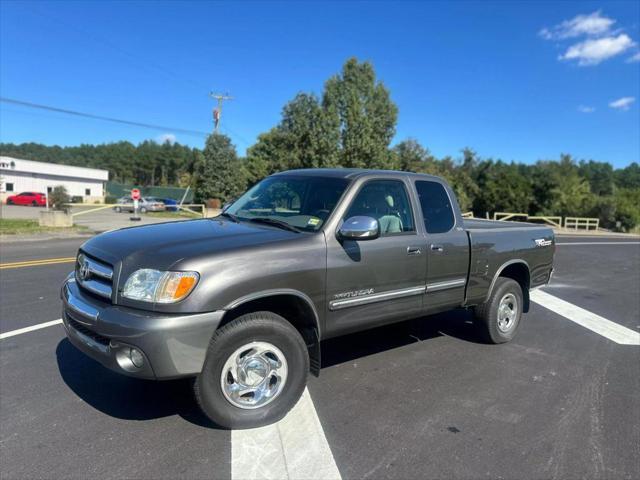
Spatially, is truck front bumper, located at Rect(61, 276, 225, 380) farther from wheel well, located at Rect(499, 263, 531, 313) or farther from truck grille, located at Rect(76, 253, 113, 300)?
wheel well, located at Rect(499, 263, 531, 313)

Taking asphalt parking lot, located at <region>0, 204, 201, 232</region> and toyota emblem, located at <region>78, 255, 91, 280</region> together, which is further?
asphalt parking lot, located at <region>0, 204, 201, 232</region>

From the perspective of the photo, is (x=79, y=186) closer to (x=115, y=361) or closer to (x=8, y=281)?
(x=8, y=281)

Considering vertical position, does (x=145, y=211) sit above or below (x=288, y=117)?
below

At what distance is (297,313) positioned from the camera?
11.8 feet

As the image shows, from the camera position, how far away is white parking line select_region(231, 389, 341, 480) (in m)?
2.80

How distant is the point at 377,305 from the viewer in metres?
3.97

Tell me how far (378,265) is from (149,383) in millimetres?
2234

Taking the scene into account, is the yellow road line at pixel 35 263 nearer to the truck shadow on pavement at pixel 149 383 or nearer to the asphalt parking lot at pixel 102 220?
the asphalt parking lot at pixel 102 220

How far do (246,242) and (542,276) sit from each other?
4.34 meters

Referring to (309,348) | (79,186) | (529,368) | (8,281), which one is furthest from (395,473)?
(79,186)

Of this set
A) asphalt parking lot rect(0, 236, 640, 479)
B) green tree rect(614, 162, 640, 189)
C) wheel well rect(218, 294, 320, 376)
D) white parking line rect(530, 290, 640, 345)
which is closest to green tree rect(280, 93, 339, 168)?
white parking line rect(530, 290, 640, 345)

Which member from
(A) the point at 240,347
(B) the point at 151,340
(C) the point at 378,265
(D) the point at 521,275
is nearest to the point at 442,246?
(C) the point at 378,265

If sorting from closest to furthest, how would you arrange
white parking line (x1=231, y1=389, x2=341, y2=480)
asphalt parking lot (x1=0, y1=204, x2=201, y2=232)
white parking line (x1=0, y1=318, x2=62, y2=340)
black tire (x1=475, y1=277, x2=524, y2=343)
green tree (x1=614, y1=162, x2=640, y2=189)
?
white parking line (x1=231, y1=389, x2=341, y2=480), white parking line (x1=0, y1=318, x2=62, y2=340), black tire (x1=475, y1=277, x2=524, y2=343), asphalt parking lot (x1=0, y1=204, x2=201, y2=232), green tree (x1=614, y1=162, x2=640, y2=189)

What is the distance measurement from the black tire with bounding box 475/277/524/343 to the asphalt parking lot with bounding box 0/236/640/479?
152 millimetres
